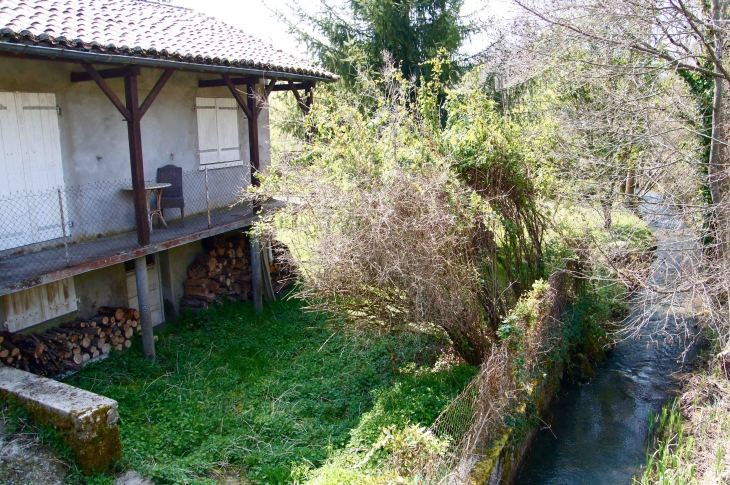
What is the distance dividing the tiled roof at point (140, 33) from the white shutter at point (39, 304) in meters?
3.41

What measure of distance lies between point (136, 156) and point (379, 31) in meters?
9.87

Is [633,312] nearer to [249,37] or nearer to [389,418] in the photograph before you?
[389,418]

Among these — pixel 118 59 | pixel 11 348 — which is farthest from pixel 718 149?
pixel 11 348

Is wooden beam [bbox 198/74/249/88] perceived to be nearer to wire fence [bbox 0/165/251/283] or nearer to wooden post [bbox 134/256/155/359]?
wire fence [bbox 0/165/251/283]

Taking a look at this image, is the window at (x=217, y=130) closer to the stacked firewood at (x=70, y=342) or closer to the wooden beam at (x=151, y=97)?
the wooden beam at (x=151, y=97)

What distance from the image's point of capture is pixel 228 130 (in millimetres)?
11875

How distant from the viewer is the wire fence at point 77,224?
298 inches

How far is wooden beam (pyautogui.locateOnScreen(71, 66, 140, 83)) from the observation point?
8.05 meters

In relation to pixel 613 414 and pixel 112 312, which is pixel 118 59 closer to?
pixel 112 312

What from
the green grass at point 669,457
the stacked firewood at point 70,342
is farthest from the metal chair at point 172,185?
the green grass at point 669,457

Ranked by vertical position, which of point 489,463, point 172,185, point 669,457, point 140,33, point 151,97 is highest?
point 140,33

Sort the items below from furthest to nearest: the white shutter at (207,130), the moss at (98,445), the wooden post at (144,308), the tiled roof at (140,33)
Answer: the white shutter at (207,130), the wooden post at (144,308), the tiled roof at (140,33), the moss at (98,445)

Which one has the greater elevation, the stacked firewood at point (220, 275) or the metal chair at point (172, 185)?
the metal chair at point (172, 185)

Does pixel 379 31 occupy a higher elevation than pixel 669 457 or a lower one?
higher
